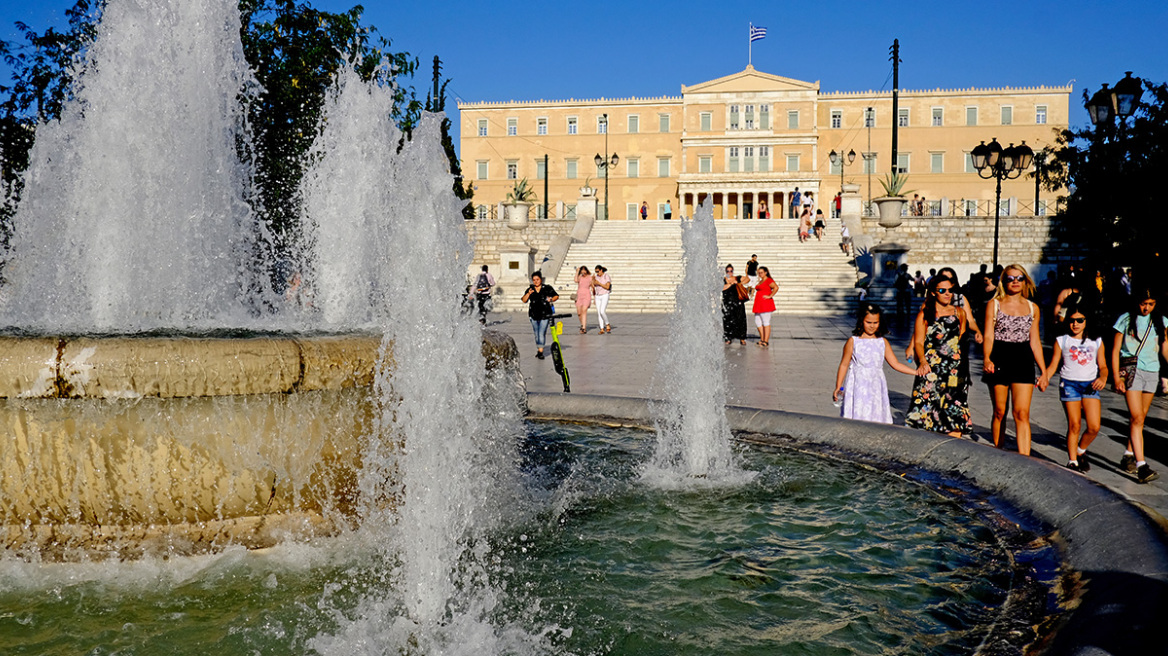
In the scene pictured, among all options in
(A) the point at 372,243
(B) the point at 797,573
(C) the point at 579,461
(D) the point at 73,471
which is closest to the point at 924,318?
(C) the point at 579,461

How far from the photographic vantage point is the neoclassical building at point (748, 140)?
199ft

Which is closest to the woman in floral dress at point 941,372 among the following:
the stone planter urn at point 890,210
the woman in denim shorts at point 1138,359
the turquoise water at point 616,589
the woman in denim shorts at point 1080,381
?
the woman in denim shorts at point 1080,381

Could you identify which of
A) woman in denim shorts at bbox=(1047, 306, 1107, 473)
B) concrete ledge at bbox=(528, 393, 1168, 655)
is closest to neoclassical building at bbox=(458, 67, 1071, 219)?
concrete ledge at bbox=(528, 393, 1168, 655)

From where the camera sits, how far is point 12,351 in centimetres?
305

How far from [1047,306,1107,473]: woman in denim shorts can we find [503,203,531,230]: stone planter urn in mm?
28164

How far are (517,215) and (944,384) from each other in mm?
27975

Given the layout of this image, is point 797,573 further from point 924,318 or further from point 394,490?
point 924,318

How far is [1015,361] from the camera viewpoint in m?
5.72

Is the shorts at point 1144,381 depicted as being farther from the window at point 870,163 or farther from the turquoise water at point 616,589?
the window at point 870,163

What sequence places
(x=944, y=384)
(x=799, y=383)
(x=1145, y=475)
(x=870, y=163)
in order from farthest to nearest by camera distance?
1. (x=870, y=163)
2. (x=799, y=383)
3. (x=944, y=384)
4. (x=1145, y=475)

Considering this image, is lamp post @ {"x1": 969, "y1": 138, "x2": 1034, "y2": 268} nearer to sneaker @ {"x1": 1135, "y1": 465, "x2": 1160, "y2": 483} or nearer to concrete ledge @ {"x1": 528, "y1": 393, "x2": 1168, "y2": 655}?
sneaker @ {"x1": 1135, "y1": 465, "x2": 1160, "y2": 483}

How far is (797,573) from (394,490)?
5.73 ft

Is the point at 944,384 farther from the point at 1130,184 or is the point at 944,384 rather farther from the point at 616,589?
the point at 1130,184

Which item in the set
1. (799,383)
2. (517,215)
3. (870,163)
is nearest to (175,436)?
(799,383)
